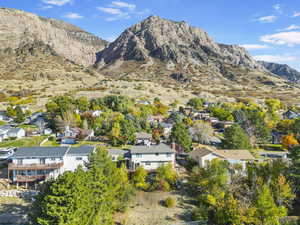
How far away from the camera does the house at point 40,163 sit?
112ft

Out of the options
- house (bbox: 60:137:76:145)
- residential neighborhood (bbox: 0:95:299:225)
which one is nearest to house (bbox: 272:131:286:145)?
residential neighborhood (bbox: 0:95:299:225)

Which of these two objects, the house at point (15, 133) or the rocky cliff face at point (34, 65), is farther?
the rocky cliff face at point (34, 65)

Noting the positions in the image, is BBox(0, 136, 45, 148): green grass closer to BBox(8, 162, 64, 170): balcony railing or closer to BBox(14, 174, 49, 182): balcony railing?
BBox(8, 162, 64, 170): balcony railing

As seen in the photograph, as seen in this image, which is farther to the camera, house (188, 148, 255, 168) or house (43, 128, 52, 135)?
house (43, 128, 52, 135)

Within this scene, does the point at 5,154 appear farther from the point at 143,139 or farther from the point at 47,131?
the point at 143,139

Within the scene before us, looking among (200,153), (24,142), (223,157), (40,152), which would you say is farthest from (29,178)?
(223,157)

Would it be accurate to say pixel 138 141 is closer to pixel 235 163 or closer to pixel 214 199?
pixel 235 163

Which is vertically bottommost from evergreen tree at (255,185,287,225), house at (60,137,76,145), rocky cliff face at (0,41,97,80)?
evergreen tree at (255,185,287,225)

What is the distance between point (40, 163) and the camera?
35500mm

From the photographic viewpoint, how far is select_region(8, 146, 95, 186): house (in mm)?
34062

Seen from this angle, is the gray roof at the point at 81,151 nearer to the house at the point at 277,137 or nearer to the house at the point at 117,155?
the house at the point at 117,155

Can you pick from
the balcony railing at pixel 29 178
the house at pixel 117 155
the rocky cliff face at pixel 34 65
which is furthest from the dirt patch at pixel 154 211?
the rocky cliff face at pixel 34 65

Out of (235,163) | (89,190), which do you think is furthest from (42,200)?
(235,163)

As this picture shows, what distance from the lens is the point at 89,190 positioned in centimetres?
2402
